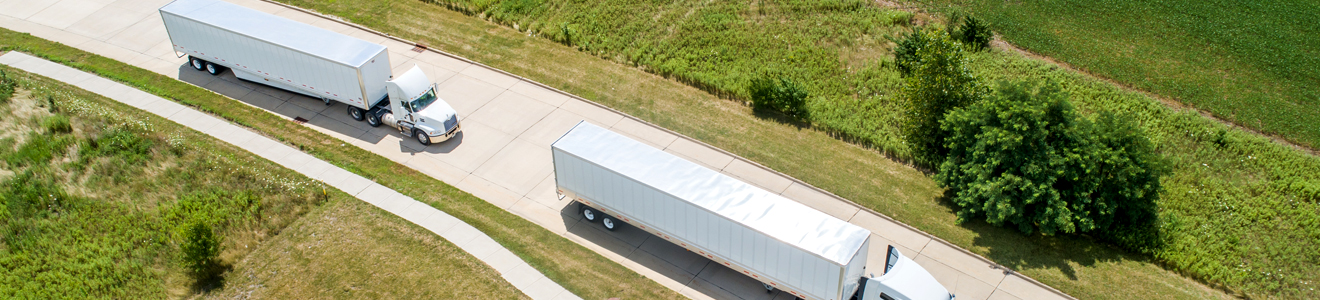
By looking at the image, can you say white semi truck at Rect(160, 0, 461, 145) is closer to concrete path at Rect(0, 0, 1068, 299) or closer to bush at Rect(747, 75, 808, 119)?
concrete path at Rect(0, 0, 1068, 299)

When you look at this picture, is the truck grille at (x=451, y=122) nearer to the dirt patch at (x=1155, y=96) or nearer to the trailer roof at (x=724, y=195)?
the trailer roof at (x=724, y=195)

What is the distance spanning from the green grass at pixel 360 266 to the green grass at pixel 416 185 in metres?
1.48

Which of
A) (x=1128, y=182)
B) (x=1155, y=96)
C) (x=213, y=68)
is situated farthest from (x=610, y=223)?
(x=1155, y=96)

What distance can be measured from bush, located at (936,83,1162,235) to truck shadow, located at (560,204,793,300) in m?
7.00

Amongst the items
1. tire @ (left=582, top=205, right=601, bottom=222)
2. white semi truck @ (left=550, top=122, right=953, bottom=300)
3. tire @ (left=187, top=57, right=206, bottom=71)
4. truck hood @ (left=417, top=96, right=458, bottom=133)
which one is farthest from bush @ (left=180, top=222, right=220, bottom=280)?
tire @ (left=187, top=57, right=206, bottom=71)

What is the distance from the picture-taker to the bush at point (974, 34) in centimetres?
3394

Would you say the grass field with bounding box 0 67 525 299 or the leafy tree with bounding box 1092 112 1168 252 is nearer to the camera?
the grass field with bounding box 0 67 525 299

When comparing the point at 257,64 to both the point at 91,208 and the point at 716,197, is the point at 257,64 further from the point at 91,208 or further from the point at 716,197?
the point at 716,197

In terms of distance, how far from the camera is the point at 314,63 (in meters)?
27.7

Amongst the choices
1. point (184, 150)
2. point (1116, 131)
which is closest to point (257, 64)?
point (184, 150)

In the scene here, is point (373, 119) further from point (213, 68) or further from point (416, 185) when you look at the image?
point (213, 68)

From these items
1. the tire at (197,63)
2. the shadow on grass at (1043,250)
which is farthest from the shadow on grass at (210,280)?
the shadow on grass at (1043,250)

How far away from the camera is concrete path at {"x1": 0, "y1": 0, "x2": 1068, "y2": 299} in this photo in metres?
23.2

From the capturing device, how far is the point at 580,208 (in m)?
24.9
